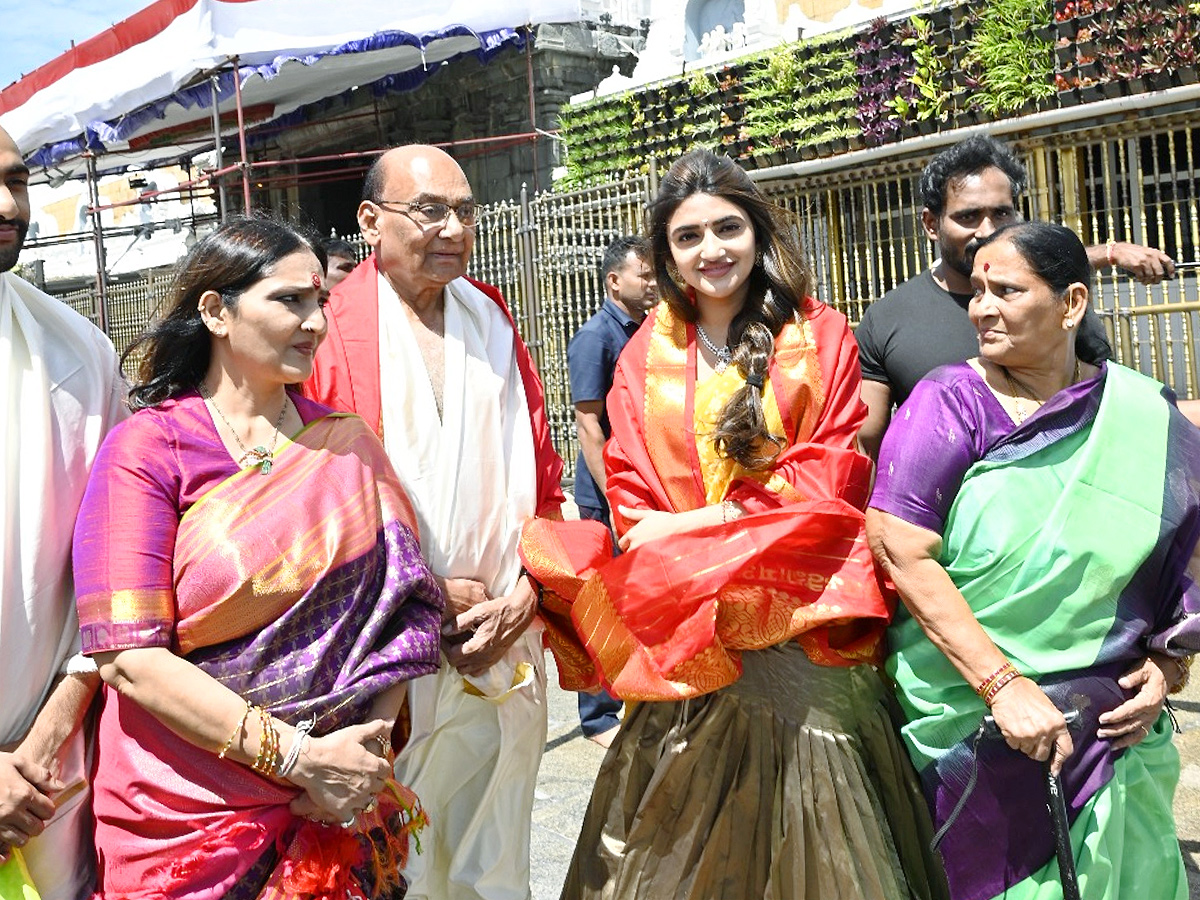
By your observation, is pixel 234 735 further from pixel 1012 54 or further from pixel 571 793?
pixel 1012 54

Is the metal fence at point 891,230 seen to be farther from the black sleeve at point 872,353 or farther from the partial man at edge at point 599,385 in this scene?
the black sleeve at point 872,353

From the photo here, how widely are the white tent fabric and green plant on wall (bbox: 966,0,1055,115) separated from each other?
470cm

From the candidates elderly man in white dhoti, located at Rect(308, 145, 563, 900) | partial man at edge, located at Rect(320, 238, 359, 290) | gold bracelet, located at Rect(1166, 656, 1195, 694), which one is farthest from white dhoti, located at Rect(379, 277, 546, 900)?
partial man at edge, located at Rect(320, 238, 359, 290)

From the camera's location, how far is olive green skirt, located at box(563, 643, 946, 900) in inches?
101

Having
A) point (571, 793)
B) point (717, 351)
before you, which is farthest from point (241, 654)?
point (571, 793)

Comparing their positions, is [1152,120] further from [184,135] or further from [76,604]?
[184,135]

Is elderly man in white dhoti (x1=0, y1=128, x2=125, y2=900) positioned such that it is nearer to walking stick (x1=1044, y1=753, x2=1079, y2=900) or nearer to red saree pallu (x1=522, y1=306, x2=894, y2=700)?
red saree pallu (x1=522, y1=306, x2=894, y2=700)

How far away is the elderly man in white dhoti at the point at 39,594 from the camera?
6.79 feet

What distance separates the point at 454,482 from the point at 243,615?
780 mm

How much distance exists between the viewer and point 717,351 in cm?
283

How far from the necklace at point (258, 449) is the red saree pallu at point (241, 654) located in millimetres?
16

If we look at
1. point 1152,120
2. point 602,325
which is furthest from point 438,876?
point 1152,120

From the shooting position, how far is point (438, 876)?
2.90 metres

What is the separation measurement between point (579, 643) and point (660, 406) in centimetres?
62
